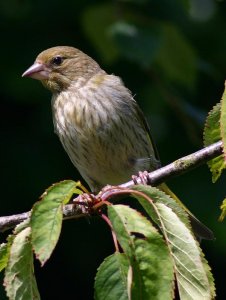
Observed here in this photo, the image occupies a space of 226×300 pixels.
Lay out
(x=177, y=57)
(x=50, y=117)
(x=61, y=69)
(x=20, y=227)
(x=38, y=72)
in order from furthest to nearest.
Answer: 1. (x=50, y=117)
2. (x=177, y=57)
3. (x=61, y=69)
4. (x=38, y=72)
5. (x=20, y=227)

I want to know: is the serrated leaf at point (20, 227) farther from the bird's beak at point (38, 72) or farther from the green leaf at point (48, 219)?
the bird's beak at point (38, 72)

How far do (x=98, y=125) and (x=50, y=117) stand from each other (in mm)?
2930

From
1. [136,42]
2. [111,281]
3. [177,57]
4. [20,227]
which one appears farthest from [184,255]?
[177,57]

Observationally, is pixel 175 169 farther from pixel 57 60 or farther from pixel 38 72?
pixel 57 60

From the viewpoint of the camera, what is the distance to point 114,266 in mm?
2916

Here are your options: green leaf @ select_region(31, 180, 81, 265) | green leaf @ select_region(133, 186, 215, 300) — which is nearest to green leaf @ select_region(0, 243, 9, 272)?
green leaf @ select_region(31, 180, 81, 265)

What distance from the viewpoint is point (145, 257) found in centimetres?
285

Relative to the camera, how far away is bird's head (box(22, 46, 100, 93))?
617 centimetres

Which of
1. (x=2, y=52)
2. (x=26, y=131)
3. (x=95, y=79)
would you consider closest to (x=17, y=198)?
(x=26, y=131)

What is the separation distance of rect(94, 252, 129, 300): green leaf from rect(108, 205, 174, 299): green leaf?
0.21 ft

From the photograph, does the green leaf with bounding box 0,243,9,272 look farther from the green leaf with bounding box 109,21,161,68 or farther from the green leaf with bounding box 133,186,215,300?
the green leaf with bounding box 109,21,161,68

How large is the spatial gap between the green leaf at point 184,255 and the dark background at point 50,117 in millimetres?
4601

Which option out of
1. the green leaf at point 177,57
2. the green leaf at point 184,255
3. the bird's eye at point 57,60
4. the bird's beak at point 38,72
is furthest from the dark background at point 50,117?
the green leaf at point 184,255

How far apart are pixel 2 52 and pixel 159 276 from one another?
6012 mm
